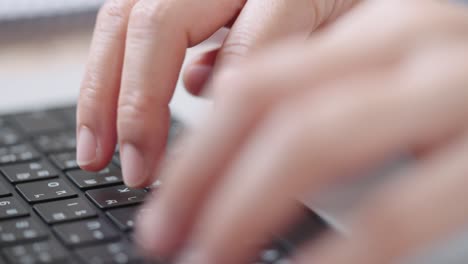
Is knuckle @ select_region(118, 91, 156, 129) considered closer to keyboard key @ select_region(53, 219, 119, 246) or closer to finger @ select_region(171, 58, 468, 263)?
keyboard key @ select_region(53, 219, 119, 246)

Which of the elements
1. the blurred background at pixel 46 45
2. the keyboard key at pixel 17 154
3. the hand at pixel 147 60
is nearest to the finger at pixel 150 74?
the hand at pixel 147 60

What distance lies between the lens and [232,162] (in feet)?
0.97

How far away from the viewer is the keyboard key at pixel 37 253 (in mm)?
375

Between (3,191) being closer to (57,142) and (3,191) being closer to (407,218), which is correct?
(57,142)

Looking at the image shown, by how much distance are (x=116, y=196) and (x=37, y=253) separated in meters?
0.09

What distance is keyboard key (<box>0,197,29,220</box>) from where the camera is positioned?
432 millimetres

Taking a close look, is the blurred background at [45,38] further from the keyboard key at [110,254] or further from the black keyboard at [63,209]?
the keyboard key at [110,254]

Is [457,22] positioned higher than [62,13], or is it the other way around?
[457,22]

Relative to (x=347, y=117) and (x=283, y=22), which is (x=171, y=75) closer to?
(x=283, y=22)

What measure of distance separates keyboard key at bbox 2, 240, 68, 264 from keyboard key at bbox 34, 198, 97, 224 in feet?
0.11

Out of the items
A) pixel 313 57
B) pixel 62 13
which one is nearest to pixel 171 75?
pixel 313 57

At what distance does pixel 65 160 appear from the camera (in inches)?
20.9

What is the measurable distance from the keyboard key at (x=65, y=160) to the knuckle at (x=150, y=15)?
0.35 feet

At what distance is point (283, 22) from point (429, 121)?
0.79 feet
